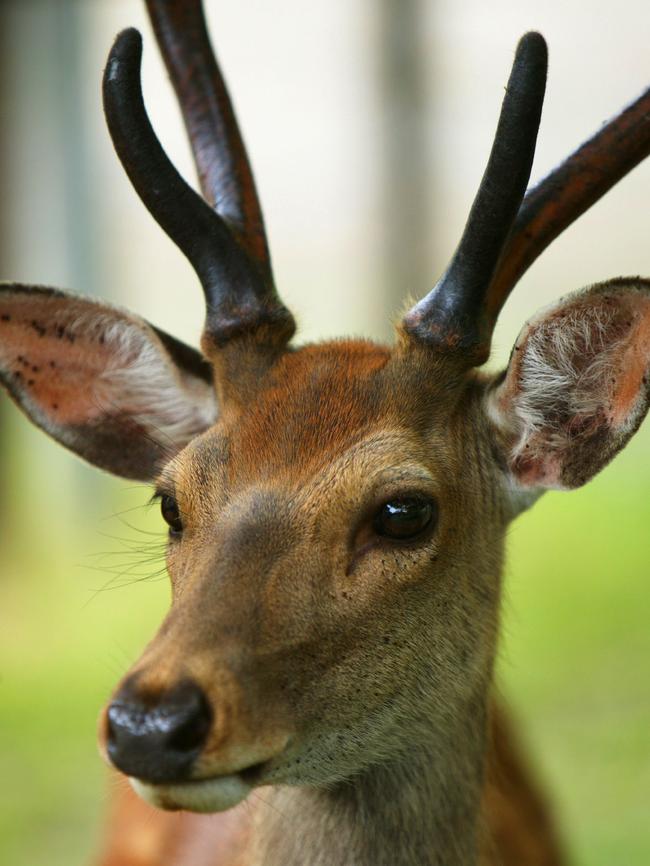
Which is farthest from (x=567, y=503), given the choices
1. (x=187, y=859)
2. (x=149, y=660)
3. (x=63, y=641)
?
(x=149, y=660)

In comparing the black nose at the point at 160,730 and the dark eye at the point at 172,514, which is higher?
the dark eye at the point at 172,514

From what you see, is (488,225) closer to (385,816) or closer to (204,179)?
(204,179)

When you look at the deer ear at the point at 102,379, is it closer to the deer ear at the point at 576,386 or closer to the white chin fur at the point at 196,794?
the deer ear at the point at 576,386

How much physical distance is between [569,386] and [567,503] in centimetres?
807

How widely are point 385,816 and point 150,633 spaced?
6144 millimetres

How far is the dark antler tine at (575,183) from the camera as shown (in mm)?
3555

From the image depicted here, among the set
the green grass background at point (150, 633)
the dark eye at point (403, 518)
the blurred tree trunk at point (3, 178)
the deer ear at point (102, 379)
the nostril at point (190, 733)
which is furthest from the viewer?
the blurred tree trunk at point (3, 178)

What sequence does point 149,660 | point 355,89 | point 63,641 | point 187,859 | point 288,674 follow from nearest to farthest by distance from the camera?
point 149,660, point 288,674, point 187,859, point 63,641, point 355,89

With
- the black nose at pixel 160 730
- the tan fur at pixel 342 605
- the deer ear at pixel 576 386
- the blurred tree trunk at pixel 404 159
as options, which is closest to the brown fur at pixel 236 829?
the tan fur at pixel 342 605

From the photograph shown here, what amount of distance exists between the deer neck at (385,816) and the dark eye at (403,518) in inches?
24.3

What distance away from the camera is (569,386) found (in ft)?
11.9

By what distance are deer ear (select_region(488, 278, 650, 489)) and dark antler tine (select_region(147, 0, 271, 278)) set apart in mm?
855

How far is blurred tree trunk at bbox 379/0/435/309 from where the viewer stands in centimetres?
1232

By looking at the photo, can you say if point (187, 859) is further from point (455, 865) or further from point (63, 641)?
point (63, 641)
